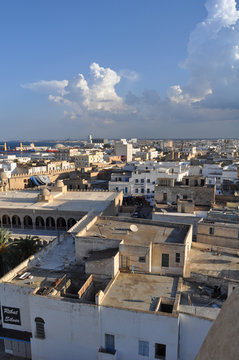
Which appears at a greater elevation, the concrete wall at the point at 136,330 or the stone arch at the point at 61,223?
the concrete wall at the point at 136,330

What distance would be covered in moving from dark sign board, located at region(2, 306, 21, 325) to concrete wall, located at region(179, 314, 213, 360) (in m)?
9.99

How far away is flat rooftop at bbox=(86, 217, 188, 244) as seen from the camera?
19617 millimetres

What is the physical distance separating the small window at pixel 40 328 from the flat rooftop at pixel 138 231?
6.57 metres

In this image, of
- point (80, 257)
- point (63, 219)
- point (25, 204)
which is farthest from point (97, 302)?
point (25, 204)

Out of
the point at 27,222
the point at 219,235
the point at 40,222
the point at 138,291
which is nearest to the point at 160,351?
the point at 138,291

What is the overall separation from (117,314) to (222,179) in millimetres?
43420

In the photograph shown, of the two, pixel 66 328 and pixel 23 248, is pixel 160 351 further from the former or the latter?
pixel 23 248

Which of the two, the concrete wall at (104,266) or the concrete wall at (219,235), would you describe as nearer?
the concrete wall at (104,266)

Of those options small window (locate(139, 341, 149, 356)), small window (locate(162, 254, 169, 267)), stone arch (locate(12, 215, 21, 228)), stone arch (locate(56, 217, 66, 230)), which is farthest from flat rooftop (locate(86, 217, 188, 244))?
stone arch (locate(12, 215, 21, 228))

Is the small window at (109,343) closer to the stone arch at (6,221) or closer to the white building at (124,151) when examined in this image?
the stone arch at (6,221)

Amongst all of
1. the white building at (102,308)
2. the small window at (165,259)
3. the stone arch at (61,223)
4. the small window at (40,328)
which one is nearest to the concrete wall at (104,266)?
the white building at (102,308)

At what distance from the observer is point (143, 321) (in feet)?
44.9

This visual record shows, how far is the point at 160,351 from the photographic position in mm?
14125

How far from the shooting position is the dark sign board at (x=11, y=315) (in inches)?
653
